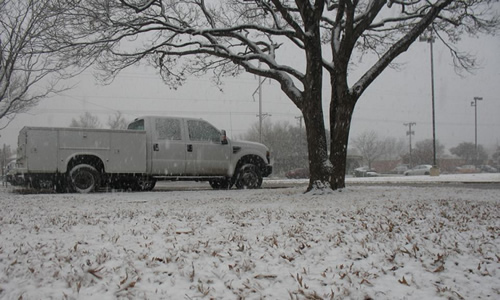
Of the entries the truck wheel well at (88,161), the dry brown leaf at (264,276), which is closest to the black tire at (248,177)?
the truck wheel well at (88,161)

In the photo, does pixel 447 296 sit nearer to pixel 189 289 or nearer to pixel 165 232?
pixel 189 289

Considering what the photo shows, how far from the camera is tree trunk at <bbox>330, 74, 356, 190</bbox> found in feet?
31.6

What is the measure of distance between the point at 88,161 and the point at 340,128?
6793mm

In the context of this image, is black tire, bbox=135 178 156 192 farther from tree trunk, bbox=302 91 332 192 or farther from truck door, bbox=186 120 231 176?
tree trunk, bbox=302 91 332 192

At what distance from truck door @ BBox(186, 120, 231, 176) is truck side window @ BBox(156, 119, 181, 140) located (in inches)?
13.6

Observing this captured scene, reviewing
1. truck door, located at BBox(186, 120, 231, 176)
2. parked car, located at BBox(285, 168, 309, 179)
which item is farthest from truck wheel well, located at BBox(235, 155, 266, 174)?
parked car, located at BBox(285, 168, 309, 179)

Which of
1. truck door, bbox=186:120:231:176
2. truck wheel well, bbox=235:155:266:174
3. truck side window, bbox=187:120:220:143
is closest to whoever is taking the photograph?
truck door, bbox=186:120:231:176

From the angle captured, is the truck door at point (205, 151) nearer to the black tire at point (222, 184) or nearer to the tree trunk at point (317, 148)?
the black tire at point (222, 184)

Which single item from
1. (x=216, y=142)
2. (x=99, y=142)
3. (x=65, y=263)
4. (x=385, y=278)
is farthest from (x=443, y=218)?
(x=99, y=142)

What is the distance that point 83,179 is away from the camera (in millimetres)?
10359

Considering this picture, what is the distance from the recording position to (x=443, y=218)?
533 centimetres

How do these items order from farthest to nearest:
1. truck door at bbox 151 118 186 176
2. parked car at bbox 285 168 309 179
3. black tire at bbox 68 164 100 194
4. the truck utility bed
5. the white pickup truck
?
parked car at bbox 285 168 309 179 → truck door at bbox 151 118 186 176 → black tire at bbox 68 164 100 194 → the white pickup truck → the truck utility bed

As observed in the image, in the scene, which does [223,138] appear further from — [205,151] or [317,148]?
[317,148]

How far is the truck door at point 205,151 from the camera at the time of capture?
37.6 ft
